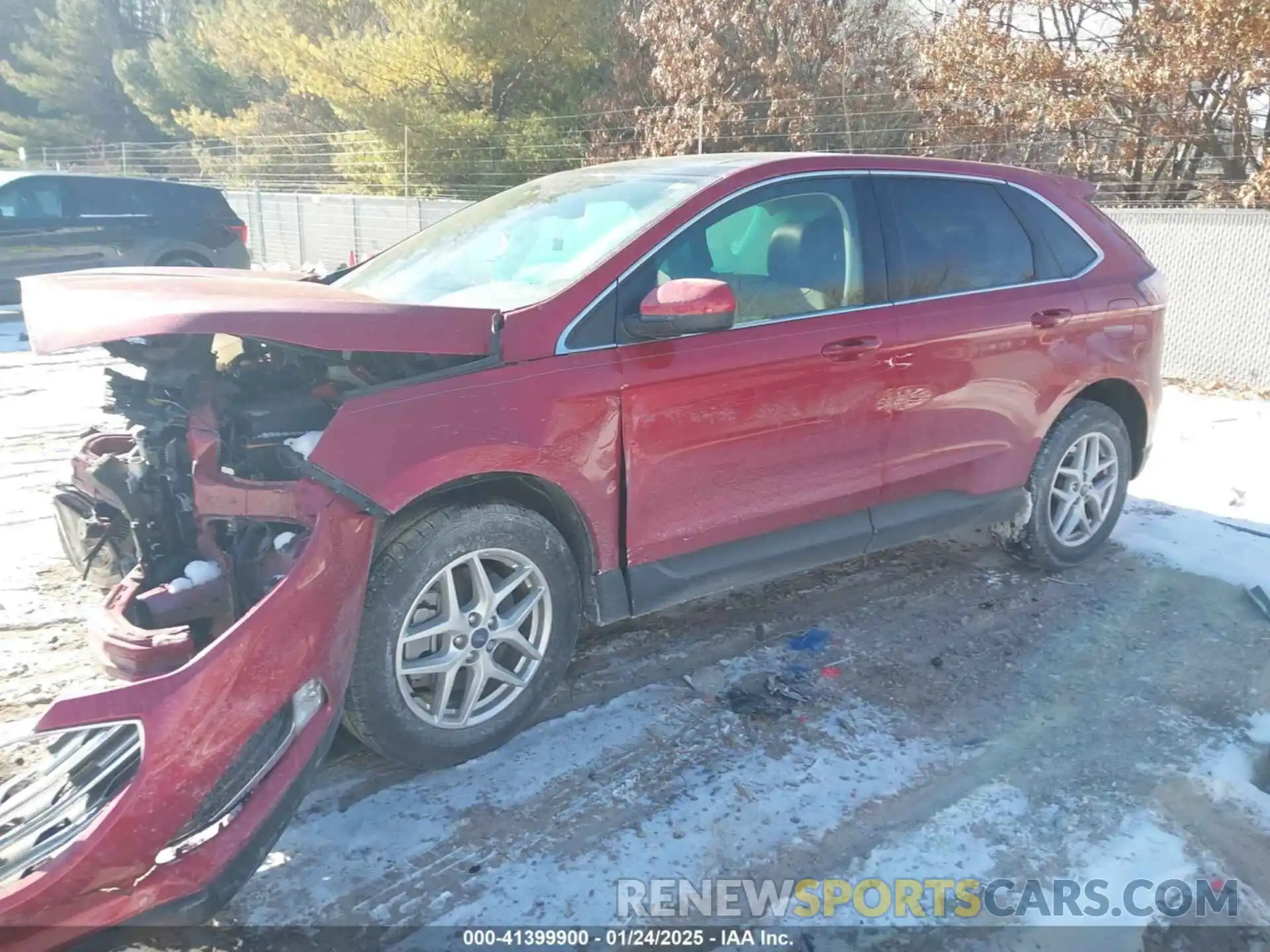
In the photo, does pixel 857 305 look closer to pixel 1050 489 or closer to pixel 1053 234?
pixel 1053 234

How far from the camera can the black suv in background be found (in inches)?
465

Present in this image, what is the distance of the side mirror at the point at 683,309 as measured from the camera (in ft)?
10.3

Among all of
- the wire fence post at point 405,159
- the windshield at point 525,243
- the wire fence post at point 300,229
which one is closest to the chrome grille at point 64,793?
the windshield at point 525,243

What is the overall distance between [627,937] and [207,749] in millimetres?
1150

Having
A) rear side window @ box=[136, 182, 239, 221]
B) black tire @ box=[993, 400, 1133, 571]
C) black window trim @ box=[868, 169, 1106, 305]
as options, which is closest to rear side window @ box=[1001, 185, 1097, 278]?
black window trim @ box=[868, 169, 1106, 305]

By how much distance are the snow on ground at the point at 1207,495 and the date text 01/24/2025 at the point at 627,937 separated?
3478 millimetres

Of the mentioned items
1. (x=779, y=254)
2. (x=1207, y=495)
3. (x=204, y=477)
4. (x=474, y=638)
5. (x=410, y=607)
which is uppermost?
(x=779, y=254)

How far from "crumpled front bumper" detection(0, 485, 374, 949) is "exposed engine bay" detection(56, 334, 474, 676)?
0.14 m

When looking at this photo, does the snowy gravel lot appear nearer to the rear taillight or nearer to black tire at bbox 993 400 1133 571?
black tire at bbox 993 400 1133 571

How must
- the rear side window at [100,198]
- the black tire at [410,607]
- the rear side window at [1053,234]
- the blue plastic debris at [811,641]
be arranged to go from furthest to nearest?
the rear side window at [100,198], the rear side window at [1053,234], the blue plastic debris at [811,641], the black tire at [410,607]

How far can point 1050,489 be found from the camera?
4.67m

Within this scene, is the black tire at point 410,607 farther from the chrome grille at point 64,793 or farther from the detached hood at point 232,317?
the chrome grille at point 64,793

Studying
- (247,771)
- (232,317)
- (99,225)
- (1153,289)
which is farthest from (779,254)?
(99,225)

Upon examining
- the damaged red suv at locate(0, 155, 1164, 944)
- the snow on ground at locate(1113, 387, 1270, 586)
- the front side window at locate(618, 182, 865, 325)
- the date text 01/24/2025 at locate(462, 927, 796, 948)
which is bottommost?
→ the date text 01/24/2025 at locate(462, 927, 796, 948)
